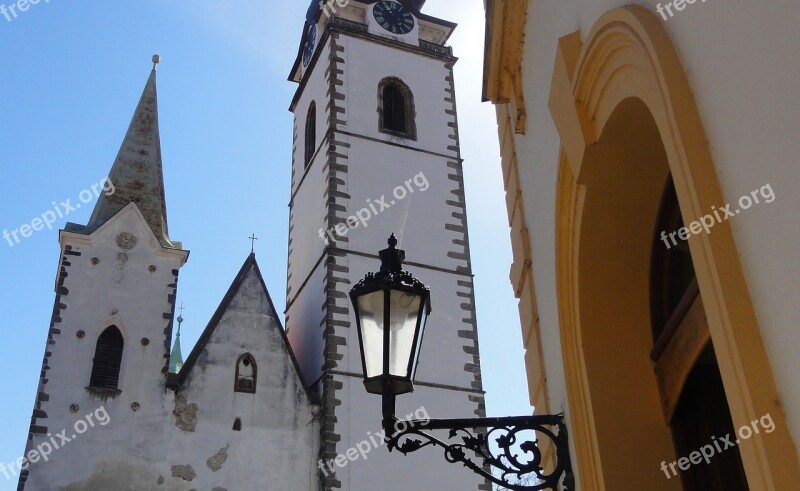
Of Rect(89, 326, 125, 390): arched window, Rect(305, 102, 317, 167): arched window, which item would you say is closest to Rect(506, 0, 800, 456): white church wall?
Rect(89, 326, 125, 390): arched window

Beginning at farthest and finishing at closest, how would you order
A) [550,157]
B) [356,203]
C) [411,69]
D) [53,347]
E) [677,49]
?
[411,69] → [356,203] → [53,347] → [550,157] → [677,49]

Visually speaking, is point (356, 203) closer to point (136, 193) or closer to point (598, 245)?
point (136, 193)

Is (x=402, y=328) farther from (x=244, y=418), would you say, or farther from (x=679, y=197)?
(x=244, y=418)

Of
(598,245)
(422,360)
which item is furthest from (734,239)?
(422,360)

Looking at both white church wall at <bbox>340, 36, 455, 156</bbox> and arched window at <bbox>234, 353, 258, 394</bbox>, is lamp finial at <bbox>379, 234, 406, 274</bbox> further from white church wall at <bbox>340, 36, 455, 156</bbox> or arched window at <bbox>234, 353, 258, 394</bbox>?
white church wall at <bbox>340, 36, 455, 156</bbox>

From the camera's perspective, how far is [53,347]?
14992 millimetres

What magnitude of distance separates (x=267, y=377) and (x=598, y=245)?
12.8 m

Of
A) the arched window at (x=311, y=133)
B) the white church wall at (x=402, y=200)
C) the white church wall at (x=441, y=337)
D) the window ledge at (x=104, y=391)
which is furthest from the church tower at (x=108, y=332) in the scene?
the arched window at (x=311, y=133)

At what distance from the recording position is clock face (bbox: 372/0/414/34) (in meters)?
22.8

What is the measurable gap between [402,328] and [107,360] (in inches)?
498

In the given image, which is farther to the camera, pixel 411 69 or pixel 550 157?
pixel 411 69

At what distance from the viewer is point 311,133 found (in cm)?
2212

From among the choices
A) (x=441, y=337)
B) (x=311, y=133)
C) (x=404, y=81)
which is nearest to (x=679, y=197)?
(x=441, y=337)

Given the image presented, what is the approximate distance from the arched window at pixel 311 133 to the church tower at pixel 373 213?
7 centimetres
